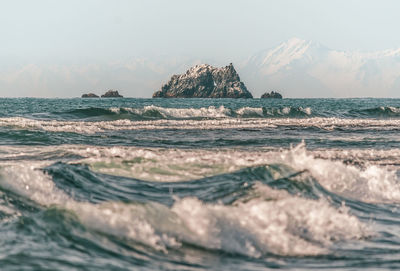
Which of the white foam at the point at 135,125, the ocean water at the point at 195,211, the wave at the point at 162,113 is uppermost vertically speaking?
the wave at the point at 162,113

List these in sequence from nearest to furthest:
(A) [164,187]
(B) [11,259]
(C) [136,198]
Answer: (B) [11,259] < (C) [136,198] < (A) [164,187]

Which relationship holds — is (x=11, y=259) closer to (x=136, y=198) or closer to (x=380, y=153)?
(x=136, y=198)

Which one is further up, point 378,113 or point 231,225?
point 378,113

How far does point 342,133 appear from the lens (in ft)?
80.6

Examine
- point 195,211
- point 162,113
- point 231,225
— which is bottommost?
point 231,225

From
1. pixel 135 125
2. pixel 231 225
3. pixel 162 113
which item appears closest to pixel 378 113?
pixel 162 113

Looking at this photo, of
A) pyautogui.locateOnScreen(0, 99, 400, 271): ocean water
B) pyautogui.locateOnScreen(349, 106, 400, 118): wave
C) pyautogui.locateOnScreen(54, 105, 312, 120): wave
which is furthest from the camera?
pyautogui.locateOnScreen(349, 106, 400, 118): wave

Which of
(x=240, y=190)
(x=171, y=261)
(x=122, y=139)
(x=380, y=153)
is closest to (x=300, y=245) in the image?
(x=171, y=261)

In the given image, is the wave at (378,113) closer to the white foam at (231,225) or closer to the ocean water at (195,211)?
the ocean water at (195,211)

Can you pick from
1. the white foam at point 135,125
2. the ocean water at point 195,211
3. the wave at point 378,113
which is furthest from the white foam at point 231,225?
the wave at point 378,113

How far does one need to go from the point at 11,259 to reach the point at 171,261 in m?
1.57

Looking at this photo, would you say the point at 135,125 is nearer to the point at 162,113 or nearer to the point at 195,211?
the point at 162,113

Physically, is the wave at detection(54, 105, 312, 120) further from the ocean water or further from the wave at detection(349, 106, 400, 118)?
the ocean water

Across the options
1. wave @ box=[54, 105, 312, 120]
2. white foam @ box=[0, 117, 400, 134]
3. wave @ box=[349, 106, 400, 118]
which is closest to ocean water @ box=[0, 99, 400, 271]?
white foam @ box=[0, 117, 400, 134]
